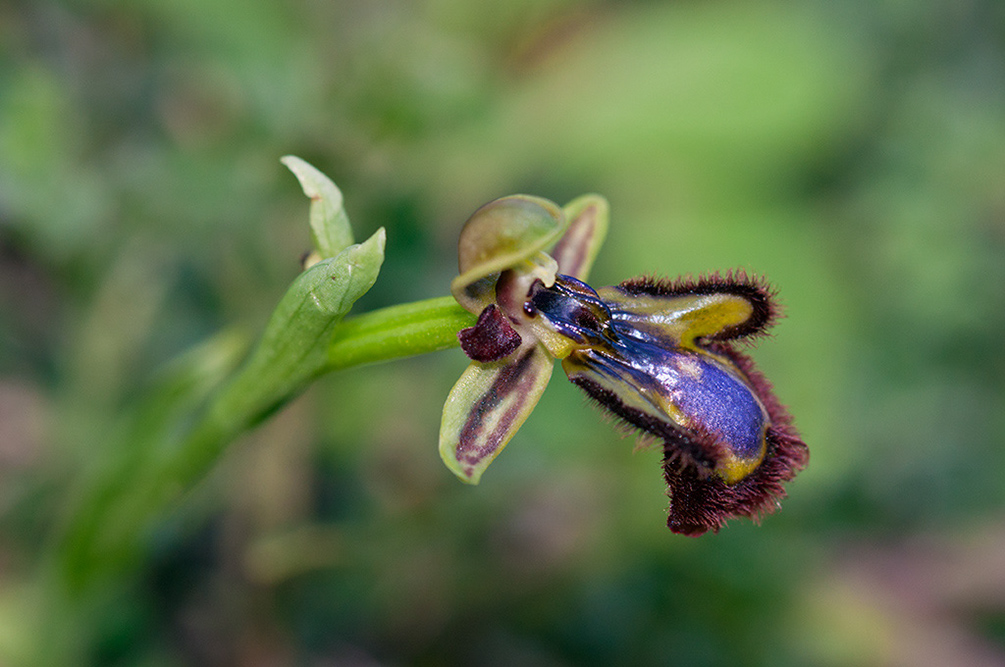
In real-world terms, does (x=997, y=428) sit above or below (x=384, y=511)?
above

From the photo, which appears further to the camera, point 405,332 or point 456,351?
point 456,351

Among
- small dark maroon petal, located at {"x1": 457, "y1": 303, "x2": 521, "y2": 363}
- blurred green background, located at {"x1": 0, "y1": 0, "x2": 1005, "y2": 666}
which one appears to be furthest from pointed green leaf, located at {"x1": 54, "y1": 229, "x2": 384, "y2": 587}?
small dark maroon petal, located at {"x1": 457, "y1": 303, "x2": 521, "y2": 363}

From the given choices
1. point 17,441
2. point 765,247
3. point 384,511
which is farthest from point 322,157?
point 765,247

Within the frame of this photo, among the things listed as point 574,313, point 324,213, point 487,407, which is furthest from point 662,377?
point 324,213

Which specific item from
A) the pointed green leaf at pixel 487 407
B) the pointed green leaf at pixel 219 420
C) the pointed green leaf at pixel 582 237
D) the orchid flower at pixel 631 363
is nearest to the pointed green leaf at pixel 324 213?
the pointed green leaf at pixel 219 420

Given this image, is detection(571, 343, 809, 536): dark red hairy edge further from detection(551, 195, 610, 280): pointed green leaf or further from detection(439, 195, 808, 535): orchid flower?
detection(551, 195, 610, 280): pointed green leaf

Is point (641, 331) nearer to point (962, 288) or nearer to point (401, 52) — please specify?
point (401, 52)

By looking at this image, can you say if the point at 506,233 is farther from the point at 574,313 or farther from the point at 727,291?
the point at 727,291
